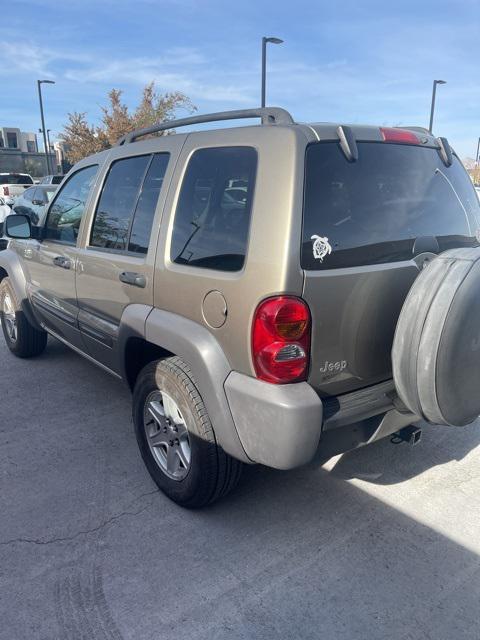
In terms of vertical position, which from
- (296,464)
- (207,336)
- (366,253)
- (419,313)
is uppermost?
(366,253)

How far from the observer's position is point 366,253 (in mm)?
2258

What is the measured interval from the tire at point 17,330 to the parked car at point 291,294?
223cm

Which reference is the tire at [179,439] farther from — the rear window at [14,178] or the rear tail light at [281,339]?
the rear window at [14,178]

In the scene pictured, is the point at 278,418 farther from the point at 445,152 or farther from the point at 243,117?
the point at 445,152

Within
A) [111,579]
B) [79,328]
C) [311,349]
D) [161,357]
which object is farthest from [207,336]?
[79,328]

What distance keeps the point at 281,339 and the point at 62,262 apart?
2.27m

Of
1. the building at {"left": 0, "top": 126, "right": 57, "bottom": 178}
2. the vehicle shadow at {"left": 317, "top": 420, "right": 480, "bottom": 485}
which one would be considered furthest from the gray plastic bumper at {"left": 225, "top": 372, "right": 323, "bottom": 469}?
the building at {"left": 0, "top": 126, "right": 57, "bottom": 178}

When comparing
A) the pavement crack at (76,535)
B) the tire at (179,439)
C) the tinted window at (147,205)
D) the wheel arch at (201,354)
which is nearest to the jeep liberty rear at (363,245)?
the wheel arch at (201,354)

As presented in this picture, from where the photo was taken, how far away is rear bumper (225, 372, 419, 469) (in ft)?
6.79

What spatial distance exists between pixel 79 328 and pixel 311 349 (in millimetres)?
2104

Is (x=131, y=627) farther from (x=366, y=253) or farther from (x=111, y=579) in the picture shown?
(x=366, y=253)

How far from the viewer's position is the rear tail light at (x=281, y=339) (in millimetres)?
2070

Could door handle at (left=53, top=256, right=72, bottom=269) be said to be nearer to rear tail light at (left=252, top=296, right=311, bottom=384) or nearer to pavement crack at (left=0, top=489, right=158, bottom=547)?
pavement crack at (left=0, top=489, right=158, bottom=547)

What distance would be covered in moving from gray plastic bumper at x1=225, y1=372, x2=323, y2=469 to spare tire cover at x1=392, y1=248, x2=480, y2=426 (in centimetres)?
44
